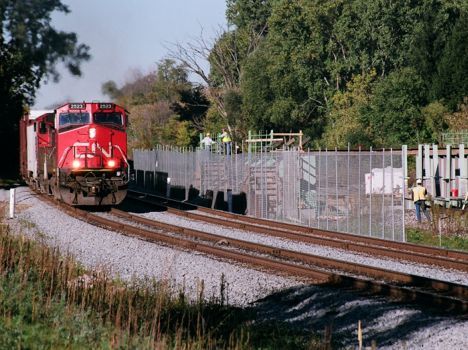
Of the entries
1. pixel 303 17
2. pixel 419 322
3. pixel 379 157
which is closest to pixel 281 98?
pixel 303 17

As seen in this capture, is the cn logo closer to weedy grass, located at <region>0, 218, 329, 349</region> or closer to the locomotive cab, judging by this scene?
the locomotive cab

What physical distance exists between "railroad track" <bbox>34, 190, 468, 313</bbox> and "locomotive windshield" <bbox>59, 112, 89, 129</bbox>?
16.8 feet

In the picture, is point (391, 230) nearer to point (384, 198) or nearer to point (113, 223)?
point (384, 198)

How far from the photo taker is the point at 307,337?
11.0 metres

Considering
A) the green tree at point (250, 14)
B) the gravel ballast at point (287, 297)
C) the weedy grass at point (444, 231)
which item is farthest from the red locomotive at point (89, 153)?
the green tree at point (250, 14)

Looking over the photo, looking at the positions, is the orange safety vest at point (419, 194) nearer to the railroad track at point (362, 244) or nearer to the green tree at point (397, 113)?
the railroad track at point (362, 244)

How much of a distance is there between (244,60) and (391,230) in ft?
189

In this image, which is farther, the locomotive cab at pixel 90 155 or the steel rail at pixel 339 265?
the locomotive cab at pixel 90 155

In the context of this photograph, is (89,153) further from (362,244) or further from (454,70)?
(454,70)

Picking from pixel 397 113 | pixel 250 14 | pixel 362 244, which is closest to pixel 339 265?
pixel 362 244

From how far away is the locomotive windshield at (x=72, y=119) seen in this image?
28656 mm

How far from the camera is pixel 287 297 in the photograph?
1383cm

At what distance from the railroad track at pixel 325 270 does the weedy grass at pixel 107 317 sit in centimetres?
234

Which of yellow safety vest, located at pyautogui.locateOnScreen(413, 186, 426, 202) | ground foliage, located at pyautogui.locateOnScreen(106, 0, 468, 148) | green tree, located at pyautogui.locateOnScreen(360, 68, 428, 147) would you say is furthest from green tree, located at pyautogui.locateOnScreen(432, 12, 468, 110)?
yellow safety vest, located at pyautogui.locateOnScreen(413, 186, 426, 202)
